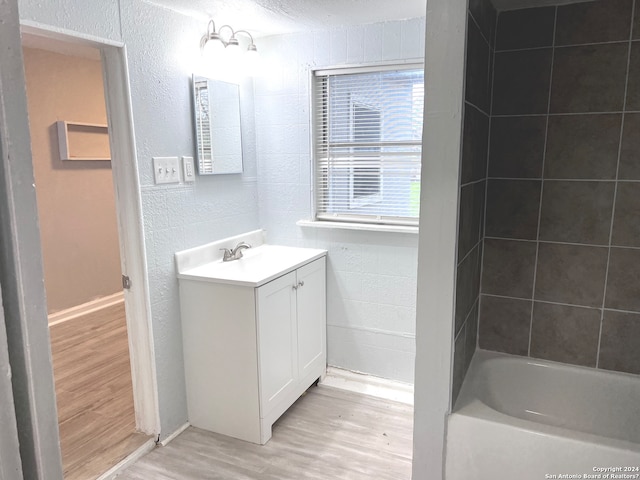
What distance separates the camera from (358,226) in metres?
2.86

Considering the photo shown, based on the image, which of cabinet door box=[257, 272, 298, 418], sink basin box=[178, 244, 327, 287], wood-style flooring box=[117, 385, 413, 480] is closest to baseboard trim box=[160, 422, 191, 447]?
wood-style flooring box=[117, 385, 413, 480]

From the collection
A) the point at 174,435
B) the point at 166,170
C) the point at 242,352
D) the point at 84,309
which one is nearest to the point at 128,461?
the point at 174,435

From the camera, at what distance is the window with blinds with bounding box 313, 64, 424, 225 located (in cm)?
271

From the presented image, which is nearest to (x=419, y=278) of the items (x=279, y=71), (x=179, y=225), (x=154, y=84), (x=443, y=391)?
(x=443, y=391)

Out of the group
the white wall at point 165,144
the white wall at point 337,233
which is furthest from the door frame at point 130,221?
the white wall at point 337,233

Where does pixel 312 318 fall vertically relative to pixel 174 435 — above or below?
above

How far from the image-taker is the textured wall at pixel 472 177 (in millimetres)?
1564

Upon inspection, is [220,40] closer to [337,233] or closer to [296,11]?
[296,11]

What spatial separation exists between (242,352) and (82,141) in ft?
9.69

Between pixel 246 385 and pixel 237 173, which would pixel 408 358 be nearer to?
pixel 246 385

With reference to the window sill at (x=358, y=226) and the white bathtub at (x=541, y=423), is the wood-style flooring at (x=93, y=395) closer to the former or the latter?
the window sill at (x=358, y=226)

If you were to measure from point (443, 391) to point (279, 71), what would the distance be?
7.23 feet

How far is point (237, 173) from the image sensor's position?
9.52 feet

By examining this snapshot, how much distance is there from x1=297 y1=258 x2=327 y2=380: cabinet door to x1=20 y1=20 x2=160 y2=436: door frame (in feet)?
2.75
